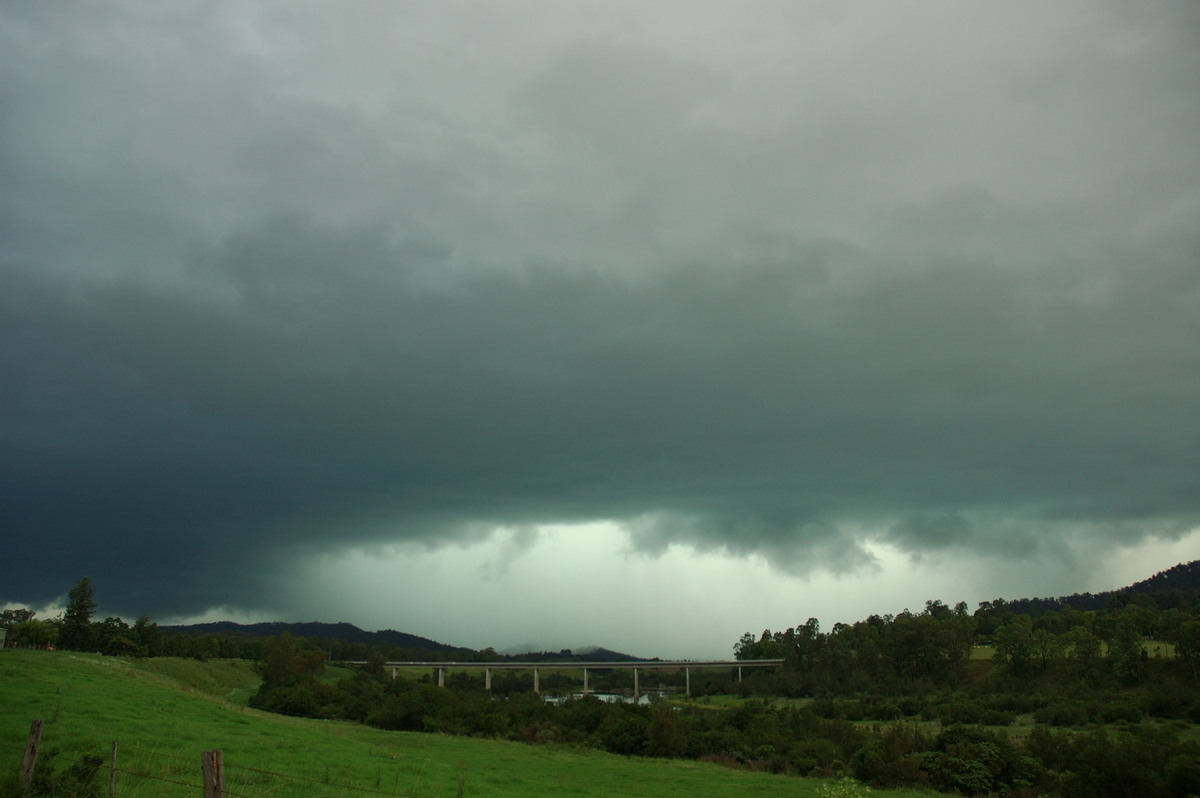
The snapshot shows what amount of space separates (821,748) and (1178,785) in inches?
1361

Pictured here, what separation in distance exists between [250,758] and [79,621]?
5911 inches

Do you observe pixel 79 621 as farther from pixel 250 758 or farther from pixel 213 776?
pixel 213 776

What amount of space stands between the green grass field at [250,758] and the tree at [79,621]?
105m

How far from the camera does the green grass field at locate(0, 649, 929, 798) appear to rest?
31.8 m

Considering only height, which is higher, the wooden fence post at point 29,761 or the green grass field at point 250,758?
the wooden fence post at point 29,761

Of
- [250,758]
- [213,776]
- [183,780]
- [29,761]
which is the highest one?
[213,776]

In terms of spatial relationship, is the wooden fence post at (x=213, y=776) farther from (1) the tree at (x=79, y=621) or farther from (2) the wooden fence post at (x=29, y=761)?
(1) the tree at (x=79, y=621)

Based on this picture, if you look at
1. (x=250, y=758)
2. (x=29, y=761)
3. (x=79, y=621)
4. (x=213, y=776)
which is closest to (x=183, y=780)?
(x=29, y=761)

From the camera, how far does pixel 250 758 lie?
39594mm

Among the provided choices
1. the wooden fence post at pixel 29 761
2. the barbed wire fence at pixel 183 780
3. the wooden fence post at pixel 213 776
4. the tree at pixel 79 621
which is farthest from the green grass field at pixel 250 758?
the tree at pixel 79 621

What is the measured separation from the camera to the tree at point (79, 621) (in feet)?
504

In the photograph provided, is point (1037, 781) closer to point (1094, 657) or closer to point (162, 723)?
point (162, 723)

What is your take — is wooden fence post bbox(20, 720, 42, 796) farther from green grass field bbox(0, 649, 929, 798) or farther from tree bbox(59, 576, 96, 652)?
tree bbox(59, 576, 96, 652)

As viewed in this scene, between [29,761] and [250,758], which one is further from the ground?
[29,761]
